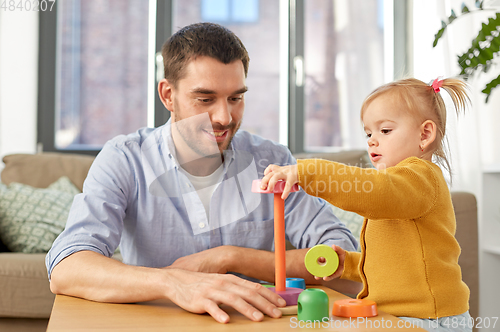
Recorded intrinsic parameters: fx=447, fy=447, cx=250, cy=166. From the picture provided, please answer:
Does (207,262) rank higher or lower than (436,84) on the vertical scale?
lower

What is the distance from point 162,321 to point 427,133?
1.88 feet

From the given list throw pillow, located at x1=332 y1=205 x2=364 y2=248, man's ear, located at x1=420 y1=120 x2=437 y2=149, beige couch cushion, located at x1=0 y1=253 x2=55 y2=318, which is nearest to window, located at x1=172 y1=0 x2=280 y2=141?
throw pillow, located at x1=332 y1=205 x2=364 y2=248

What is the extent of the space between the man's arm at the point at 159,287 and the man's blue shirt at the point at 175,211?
0.63ft

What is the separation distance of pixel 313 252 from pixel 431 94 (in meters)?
0.39

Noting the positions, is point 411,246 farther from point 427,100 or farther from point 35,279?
point 35,279

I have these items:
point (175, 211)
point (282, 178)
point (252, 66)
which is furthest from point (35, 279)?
point (252, 66)

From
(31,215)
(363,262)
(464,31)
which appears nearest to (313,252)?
(363,262)

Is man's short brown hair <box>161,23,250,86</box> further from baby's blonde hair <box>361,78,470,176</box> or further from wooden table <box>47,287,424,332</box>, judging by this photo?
wooden table <box>47,287,424,332</box>

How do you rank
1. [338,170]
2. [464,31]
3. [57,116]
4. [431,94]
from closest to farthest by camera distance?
[338,170] < [431,94] < [464,31] < [57,116]

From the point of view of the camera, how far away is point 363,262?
80 cm

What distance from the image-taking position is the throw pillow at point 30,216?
192cm

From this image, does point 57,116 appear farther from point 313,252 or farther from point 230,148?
point 313,252

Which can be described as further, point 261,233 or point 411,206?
point 261,233

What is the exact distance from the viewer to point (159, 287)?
2.36 ft
